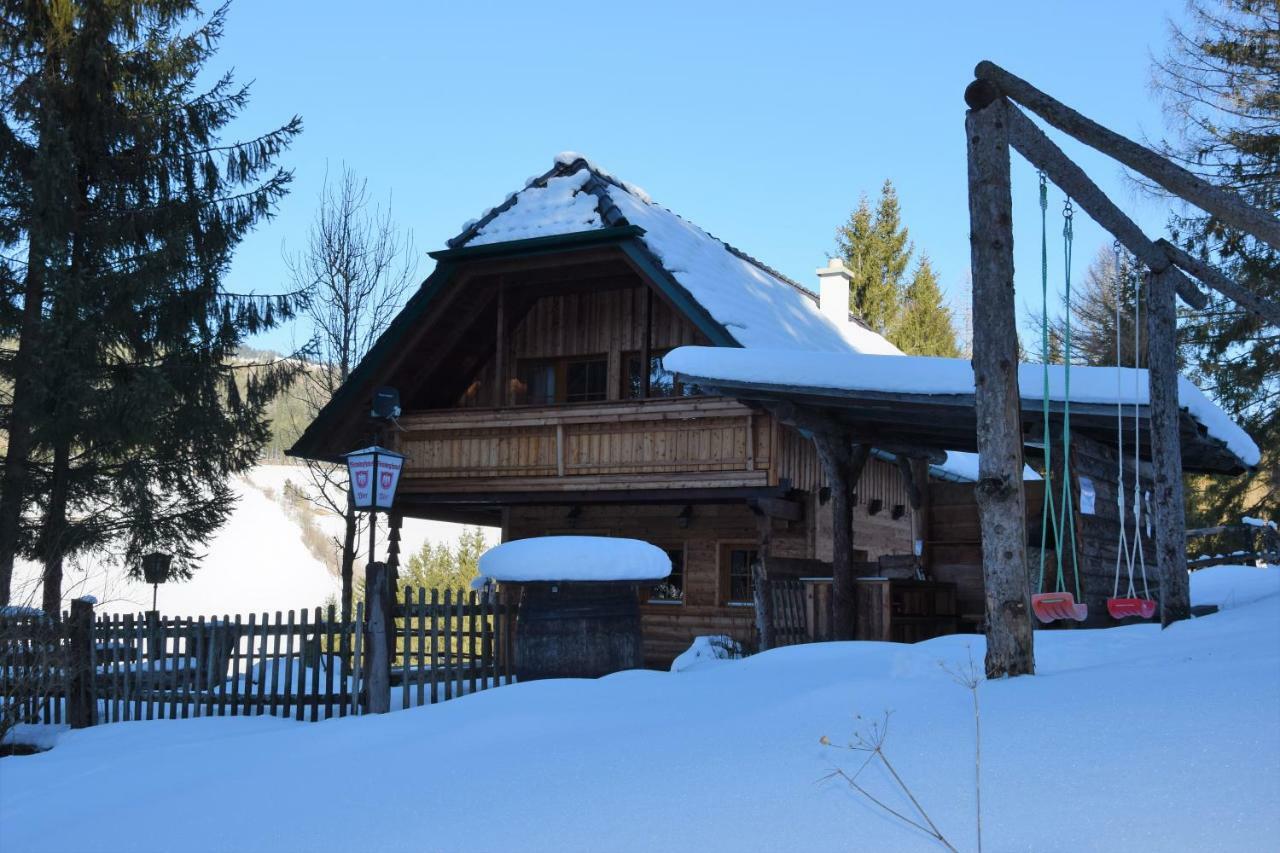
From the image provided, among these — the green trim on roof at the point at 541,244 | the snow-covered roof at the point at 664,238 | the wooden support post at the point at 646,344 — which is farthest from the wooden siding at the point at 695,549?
the green trim on roof at the point at 541,244

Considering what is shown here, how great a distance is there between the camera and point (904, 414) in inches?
467

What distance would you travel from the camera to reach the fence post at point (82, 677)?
37.4 ft

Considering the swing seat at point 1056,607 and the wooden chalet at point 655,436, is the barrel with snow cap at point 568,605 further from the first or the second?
the swing seat at point 1056,607

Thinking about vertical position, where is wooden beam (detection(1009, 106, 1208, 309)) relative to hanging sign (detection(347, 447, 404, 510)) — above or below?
above

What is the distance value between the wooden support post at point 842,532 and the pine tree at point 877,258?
27.6 meters

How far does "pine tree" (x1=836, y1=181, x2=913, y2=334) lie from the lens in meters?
40.2

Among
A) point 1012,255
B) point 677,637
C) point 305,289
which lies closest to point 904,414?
point 1012,255

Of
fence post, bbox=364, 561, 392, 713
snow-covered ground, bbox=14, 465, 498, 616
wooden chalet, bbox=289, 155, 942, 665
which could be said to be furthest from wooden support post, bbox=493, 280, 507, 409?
snow-covered ground, bbox=14, 465, 498, 616

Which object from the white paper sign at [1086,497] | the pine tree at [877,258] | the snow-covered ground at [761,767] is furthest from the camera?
the pine tree at [877,258]

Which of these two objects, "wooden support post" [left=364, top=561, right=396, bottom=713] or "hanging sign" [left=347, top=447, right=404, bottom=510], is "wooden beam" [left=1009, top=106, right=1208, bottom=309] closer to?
"wooden support post" [left=364, top=561, right=396, bottom=713]

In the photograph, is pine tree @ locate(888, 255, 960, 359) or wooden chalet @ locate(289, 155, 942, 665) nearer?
wooden chalet @ locate(289, 155, 942, 665)

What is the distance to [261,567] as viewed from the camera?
7425cm

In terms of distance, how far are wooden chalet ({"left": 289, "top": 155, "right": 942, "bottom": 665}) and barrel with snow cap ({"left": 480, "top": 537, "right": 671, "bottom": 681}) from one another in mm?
3903

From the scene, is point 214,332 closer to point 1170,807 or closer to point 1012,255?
point 1012,255
